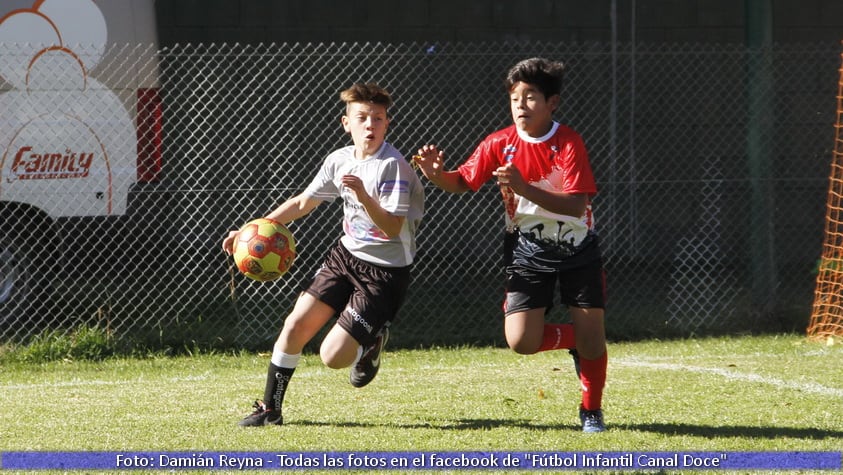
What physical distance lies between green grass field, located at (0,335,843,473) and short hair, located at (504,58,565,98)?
159 centimetres

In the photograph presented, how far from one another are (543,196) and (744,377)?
8.98ft

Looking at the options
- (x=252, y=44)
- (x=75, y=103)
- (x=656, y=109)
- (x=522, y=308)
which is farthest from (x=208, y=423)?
(x=656, y=109)

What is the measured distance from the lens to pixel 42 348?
→ 8.44 metres

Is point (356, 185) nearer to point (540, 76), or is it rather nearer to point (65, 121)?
point (540, 76)

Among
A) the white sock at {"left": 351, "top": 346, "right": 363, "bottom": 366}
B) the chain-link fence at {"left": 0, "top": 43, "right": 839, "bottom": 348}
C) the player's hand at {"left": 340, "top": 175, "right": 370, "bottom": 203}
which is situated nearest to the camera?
the player's hand at {"left": 340, "top": 175, "right": 370, "bottom": 203}

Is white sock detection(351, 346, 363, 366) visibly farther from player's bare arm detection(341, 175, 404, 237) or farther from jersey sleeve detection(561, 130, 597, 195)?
jersey sleeve detection(561, 130, 597, 195)

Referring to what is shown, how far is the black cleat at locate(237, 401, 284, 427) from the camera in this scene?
18.9 feet

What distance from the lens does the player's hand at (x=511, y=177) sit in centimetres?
515

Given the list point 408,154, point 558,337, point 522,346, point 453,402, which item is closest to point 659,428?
point 558,337

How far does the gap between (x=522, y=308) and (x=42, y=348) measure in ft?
13.8

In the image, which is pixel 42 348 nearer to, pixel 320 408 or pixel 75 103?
pixel 75 103

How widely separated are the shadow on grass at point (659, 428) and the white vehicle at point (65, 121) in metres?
3.53

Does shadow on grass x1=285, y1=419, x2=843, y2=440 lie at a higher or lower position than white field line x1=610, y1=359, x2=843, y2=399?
higher

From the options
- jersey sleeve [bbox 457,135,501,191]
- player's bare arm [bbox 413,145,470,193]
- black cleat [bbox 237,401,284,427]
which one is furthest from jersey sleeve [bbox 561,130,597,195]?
black cleat [bbox 237,401,284,427]
